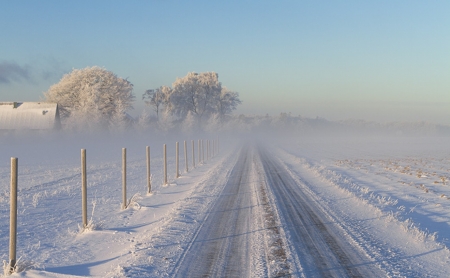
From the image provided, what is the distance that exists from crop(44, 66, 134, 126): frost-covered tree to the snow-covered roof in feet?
9.40

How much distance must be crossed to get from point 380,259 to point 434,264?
2.80 feet

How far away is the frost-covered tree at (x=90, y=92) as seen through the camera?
54.1 metres

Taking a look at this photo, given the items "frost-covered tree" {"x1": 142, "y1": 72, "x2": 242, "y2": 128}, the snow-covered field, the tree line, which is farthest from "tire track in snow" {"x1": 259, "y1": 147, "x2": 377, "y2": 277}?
"frost-covered tree" {"x1": 142, "y1": 72, "x2": 242, "y2": 128}

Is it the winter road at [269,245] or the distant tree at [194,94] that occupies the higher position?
the distant tree at [194,94]

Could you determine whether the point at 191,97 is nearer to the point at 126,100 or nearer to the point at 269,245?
the point at 126,100

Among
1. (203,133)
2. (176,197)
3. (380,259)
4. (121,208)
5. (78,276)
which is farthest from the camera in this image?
(203,133)

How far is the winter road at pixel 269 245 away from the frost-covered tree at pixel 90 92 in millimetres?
46237

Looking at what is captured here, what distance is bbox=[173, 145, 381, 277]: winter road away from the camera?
5.80 m

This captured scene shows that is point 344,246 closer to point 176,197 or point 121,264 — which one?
point 121,264

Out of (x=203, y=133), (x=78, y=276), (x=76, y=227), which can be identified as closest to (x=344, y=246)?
(x=78, y=276)

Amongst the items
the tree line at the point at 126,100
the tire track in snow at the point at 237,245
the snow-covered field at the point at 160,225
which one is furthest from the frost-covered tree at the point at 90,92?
the tire track in snow at the point at 237,245

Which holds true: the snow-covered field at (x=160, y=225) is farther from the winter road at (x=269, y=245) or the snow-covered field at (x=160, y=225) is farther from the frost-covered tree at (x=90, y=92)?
the frost-covered tree at (x=90, y=92)

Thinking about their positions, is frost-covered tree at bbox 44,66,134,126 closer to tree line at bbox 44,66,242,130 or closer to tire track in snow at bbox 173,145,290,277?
tree line at bbox 44,66,242,130

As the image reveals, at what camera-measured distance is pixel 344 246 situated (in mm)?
7117
